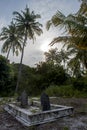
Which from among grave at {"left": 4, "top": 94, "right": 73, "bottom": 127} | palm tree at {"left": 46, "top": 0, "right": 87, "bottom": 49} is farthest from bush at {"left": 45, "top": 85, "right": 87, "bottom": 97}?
grave at {"left": 4, "top": 94, "right": 73, "bottom": 127}

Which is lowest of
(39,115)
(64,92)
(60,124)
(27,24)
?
(60,124)

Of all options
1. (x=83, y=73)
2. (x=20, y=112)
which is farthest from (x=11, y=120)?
(x=83, y=73)

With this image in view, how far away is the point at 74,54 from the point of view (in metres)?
24.8

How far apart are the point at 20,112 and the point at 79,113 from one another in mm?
2805

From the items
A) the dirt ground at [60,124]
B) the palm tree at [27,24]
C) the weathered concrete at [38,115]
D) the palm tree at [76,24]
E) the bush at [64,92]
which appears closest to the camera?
the dirt ground at [60,124]

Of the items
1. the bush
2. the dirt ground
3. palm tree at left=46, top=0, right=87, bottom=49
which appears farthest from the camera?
the bush

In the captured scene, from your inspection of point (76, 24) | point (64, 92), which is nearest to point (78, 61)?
point (64, 92)

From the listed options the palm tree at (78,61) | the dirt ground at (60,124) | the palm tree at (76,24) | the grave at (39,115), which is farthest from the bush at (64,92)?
the dirt ground at (60,124)

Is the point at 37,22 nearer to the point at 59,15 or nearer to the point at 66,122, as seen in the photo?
the point at 59,15

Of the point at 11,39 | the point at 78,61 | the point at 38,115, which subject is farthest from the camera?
the point at 11,39

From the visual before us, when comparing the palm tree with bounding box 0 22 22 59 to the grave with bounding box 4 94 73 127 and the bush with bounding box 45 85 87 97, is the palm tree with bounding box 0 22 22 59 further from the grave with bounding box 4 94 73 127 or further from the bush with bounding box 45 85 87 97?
the grave with bounding box 4 94 73 127

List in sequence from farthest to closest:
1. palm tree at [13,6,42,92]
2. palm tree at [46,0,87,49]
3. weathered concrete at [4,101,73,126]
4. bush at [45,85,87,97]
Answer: palm tree at [13,6,42,92] → bush at [45,85,87,97] → palm tree at [46,0,87,49] → weathered concrete at [4,101,73,126]

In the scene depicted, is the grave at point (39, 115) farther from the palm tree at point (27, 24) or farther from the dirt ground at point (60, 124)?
the palm tree at point (27, 24)

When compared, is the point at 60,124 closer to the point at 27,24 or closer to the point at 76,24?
the point at 76,24
